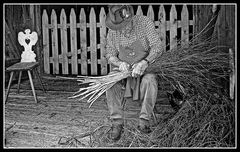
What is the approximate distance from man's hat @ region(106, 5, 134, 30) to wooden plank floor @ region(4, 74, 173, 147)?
3.27ft

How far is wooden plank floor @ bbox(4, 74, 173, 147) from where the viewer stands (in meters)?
2.84

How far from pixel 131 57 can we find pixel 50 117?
1.18 metres

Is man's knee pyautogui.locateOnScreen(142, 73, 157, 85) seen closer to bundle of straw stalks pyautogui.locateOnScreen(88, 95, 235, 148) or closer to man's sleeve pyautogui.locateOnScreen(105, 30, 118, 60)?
bundle of straw stalks pyautogui.locateOnScreen(88, 95, 235, 148)

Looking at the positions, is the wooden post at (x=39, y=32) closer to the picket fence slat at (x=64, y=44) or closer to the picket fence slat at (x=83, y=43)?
the picket fence slat at (x=64, y=44)

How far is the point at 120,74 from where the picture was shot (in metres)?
2.77

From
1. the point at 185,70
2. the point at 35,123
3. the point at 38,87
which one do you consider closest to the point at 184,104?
the point at 185,70

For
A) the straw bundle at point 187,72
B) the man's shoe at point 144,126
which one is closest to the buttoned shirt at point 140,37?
the straw bundle at point 187,72

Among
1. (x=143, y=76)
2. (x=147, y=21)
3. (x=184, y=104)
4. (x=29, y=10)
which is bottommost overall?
(x=184, y=104)

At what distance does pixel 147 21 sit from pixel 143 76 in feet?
1.70

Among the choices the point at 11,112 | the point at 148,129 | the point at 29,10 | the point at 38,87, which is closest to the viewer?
the point at 148,129

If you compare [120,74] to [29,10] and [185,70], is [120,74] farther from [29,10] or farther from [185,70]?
[29,10]

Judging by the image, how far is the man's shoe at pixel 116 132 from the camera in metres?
2.70

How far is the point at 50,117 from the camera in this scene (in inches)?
136

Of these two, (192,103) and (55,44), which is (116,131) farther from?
(55,44)
